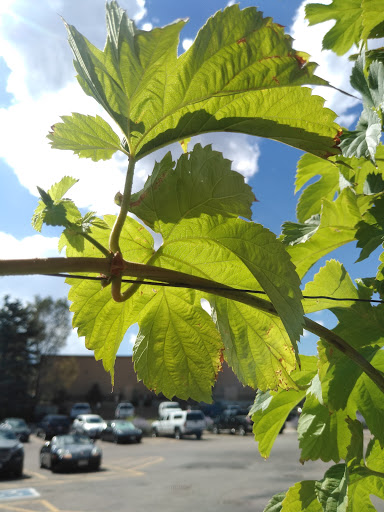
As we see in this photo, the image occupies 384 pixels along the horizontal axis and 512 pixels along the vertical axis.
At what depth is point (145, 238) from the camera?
576 millimetres

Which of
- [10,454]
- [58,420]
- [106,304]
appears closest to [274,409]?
[106,304]

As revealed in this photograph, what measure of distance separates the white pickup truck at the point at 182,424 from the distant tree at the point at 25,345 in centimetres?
1235

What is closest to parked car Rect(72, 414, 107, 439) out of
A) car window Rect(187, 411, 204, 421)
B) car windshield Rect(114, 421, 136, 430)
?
car windshield Rect(114, 421, 136, 430)

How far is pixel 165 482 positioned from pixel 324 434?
13.6 m

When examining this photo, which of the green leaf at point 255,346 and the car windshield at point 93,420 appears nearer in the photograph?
the green leaf at point 255,346

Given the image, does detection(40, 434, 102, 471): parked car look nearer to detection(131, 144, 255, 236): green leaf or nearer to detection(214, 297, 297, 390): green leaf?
detection(214, 297, 297, 390): green leaf

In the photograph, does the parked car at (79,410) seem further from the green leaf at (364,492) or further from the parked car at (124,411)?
the green leaf at (364,492)

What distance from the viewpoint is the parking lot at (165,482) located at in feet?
35.4

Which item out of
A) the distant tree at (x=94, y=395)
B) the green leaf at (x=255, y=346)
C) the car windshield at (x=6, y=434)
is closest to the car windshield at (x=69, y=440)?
the car windshield at (x=6, y=434)

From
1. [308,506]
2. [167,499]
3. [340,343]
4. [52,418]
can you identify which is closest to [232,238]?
[340,343]

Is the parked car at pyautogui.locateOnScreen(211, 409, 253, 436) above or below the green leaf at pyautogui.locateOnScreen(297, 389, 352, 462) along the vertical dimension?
below

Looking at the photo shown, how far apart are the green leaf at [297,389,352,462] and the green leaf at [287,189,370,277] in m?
0.22

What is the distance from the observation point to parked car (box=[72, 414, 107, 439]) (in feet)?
72.2

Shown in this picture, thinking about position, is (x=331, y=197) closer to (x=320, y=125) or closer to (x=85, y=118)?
(x=320, y=125)
